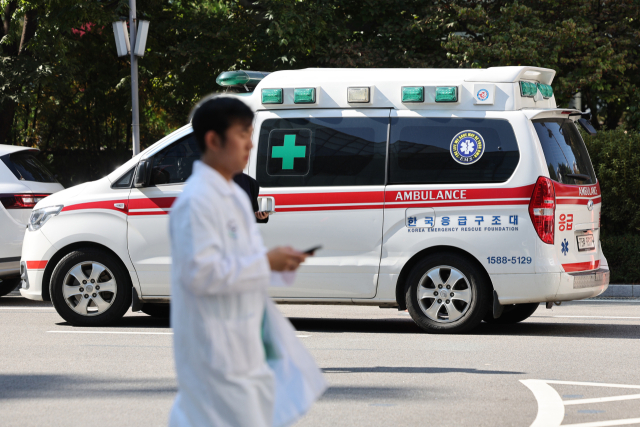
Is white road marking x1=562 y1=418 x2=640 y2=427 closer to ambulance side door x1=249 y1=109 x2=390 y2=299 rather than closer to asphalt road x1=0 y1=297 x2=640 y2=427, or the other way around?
asphalt road x1=0 y1=297 x2=640 y2=427

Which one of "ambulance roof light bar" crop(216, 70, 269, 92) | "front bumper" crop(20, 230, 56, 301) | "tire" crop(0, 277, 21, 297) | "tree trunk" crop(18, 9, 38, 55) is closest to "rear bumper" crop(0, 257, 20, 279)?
"tire" crop(0, 277, 21, 297)

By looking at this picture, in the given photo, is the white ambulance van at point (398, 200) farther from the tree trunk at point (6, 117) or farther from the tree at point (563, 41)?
the tree trunk at point (6, 117)

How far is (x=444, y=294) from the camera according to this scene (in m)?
7.80

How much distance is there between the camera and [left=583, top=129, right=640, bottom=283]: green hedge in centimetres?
1265

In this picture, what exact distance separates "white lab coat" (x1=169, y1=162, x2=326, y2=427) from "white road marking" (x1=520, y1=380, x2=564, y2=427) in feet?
8.42

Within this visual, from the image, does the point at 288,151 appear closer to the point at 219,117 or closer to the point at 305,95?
the point at 305,95

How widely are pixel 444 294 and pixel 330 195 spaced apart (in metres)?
1.33

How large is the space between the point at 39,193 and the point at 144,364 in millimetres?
4745

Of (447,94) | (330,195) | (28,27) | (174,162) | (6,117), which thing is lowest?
(330,195)

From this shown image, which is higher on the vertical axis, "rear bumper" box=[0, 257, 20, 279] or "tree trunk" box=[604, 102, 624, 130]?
"tree trunk" box=[604, 102, 624, 130]

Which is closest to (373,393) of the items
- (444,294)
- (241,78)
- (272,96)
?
(444,294)

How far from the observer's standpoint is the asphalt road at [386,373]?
5000 mm

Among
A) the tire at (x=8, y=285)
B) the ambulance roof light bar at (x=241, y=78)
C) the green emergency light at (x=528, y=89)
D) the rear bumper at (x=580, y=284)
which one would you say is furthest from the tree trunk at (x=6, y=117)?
the rear bumper at (x=580, y=284)

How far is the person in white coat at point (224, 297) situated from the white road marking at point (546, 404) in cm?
254
